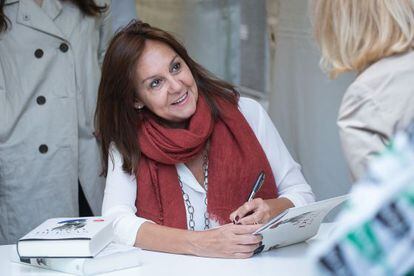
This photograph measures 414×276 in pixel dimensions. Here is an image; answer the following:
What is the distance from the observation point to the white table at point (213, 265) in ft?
6.06

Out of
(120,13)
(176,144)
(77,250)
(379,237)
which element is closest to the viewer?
(379,237)

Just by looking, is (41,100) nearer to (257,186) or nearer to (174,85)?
(174,85)

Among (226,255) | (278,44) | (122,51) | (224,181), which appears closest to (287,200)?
(224,181)

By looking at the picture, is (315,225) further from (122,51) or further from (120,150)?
(122,51)

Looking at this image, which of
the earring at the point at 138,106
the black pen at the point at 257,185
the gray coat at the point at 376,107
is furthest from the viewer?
the earring at the point at 138,106

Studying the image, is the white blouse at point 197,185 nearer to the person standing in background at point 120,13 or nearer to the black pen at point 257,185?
the black pen at point 257,185

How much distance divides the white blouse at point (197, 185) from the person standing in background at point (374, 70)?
89 centimetres

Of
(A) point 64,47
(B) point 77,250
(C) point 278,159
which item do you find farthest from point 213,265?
(A) point 64,47

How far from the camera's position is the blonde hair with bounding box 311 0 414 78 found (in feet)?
4.59

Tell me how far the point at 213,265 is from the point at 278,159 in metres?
0.64

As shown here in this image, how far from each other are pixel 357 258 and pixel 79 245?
1123 millimetres

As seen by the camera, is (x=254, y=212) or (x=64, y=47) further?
(x=64, y=47)

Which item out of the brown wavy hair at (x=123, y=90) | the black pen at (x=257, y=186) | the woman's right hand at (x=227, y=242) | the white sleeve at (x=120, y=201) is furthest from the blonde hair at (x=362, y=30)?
the brown wavy hair at (x=123, y=90)

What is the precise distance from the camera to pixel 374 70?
1.41 metres
